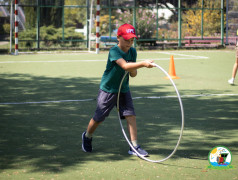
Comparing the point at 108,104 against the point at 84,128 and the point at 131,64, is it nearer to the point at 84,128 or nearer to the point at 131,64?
the point at 131,64

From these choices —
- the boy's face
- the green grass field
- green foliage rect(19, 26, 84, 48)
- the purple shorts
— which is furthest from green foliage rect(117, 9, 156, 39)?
the boy's face

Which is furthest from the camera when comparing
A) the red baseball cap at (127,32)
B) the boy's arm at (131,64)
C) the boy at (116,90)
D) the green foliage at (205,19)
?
the green foliage at (205,19)

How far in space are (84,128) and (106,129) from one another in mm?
352

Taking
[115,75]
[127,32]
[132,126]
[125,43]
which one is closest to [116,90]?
[115,75]

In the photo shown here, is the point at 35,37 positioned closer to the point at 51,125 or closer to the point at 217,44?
the point at 217,44

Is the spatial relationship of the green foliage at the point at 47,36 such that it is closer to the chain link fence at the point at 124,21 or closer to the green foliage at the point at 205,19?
the chain link fence at the point at 124,21

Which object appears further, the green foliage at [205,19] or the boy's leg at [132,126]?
the green foliage at [205,19]

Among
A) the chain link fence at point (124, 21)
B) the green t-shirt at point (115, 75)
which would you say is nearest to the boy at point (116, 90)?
the green t-shirt at point (115, 75)

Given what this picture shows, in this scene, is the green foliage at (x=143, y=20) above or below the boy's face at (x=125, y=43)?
above

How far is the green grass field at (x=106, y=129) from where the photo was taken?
486cm

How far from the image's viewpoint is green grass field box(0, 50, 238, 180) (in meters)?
4.86

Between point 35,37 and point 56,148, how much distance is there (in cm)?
1952

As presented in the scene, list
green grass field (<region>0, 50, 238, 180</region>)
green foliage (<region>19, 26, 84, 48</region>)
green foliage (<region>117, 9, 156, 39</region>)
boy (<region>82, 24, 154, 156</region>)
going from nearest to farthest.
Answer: green grass field (<region>0, 50, 238, 180</region>) < boy (<region>82, 24, 154, 156</region>) < green foliage (<region>19, 26, 84, 48</region>) < green foliage (<region>117, 9, 156, 39</region>)

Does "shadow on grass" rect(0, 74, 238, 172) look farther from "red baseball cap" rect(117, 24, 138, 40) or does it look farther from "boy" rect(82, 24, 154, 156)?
"red baseball cap" rect(117, 24, 138, 40)
